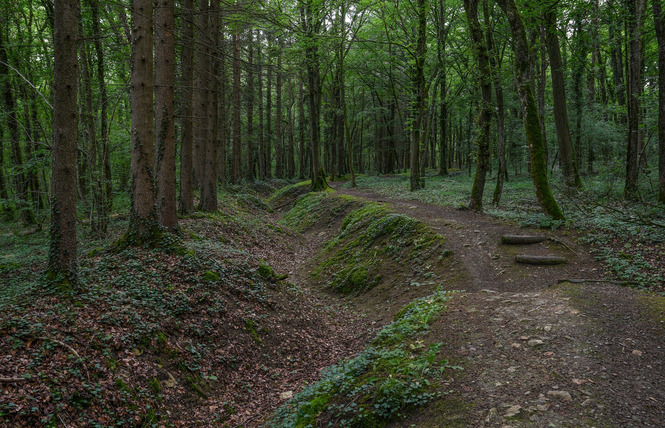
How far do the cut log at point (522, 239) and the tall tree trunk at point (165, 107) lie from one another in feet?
27.6

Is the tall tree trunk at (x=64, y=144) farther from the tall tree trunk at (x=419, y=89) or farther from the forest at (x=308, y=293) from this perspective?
the tall tree trunk at (x=419, y=89)

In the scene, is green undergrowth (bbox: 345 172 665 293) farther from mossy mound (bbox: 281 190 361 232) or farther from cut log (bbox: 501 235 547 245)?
mossy mound (bbox: 281 190 361 232)

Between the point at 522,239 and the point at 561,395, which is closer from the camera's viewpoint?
the point at 561,395

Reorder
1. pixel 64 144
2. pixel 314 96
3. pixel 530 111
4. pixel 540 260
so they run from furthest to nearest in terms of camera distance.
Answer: pixel 314 96, pixel 530 111, pixel 540 260, pixel 64 144

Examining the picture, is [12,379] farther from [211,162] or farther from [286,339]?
[211,162]

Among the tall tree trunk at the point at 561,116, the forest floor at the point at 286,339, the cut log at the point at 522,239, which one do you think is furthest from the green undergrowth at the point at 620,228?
the tall tree trunk at the point at 561,116

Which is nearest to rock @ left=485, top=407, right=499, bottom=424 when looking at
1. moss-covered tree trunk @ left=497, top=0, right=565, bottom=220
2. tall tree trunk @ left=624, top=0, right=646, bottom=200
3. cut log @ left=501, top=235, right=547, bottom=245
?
cut log @ left=501, top=235, right=547, bottom=245

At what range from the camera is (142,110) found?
24.1ft

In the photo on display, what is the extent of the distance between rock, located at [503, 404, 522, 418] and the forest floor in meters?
0.02

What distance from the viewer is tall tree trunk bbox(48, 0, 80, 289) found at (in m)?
4.89

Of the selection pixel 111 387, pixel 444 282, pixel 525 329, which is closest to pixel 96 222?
pixel 111 387

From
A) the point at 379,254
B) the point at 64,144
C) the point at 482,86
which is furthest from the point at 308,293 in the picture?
the point at 482,86

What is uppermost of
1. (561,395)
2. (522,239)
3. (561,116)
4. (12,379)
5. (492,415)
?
(561,116)

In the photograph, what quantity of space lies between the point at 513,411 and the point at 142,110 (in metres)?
8.00
